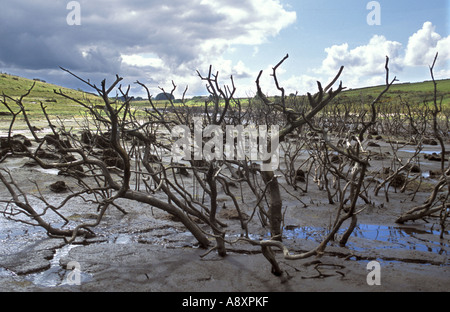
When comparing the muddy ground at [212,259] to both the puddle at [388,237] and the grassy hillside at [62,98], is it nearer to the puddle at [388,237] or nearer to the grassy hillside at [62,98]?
the puddle at [388,237]

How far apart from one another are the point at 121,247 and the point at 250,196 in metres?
3.51

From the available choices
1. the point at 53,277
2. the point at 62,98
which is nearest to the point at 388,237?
the point at 53,277

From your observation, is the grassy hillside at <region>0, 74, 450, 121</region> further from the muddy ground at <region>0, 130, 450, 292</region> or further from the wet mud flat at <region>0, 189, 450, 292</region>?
the wet mud flat at <region>0, 189, 450, 292</region>

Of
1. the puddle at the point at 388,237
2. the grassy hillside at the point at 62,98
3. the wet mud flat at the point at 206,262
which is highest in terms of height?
the grassy hillside at the point at 62,98

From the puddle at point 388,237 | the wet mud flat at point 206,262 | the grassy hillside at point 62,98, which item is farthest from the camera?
the grassy hillside at point 62,98

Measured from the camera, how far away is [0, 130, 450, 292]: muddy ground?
12.8 feet

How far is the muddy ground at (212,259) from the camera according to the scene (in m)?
3.90

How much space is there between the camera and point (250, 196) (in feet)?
26.3

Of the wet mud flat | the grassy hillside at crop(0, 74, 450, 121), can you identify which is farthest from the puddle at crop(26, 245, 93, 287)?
the grassy hillside at crop(0, 74, 450, 121)

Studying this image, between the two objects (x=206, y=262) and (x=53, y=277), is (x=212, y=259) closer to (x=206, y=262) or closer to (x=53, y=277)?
(x=206, y=262)

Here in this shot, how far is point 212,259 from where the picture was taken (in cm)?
454

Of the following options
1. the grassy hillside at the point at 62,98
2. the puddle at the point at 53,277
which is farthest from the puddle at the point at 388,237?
the grassy hillside at the point at 62,98

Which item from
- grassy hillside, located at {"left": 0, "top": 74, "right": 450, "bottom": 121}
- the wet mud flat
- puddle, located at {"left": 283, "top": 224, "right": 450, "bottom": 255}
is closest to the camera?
the wet mud flat
